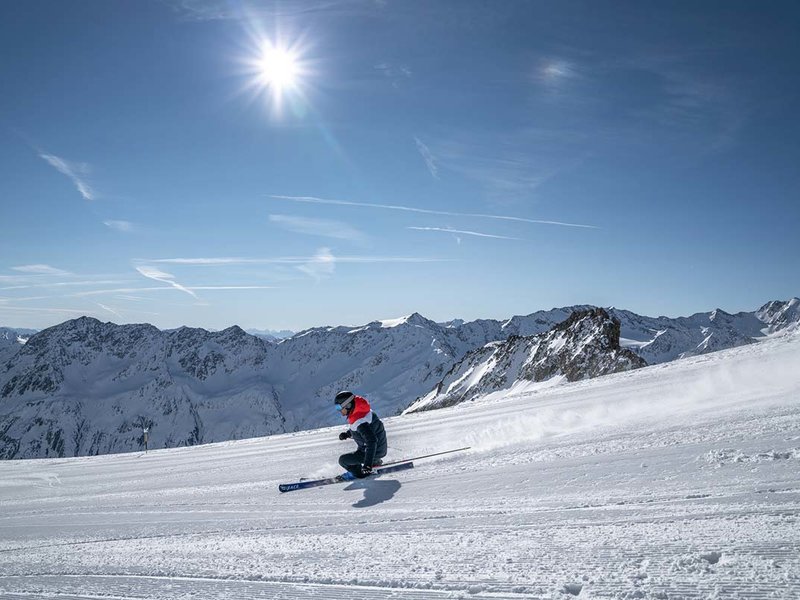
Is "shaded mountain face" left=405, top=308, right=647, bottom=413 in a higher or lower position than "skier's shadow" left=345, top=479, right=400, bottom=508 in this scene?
higher

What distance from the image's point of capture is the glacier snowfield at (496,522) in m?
3.23

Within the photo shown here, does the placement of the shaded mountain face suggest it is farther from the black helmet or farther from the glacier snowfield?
the black helmet

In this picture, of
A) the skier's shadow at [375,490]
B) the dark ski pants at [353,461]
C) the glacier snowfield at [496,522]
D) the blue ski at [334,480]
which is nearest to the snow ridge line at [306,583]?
the glacier snowfield at [496,522]

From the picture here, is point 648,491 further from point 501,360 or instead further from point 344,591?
point 501,360

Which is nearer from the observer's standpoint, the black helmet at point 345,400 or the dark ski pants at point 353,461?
the dark ski pants at point 353,461

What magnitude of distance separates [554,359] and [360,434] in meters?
52.1

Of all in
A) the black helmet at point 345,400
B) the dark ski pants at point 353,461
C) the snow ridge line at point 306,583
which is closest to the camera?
the snow ridge line at point 306,583

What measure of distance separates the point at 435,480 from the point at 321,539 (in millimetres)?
2180

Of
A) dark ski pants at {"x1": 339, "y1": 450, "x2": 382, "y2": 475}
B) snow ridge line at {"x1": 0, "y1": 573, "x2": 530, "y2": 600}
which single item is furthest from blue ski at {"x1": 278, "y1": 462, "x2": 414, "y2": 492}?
snow ridge line at {"x1": 0, "y1": 573, "x2": 530, "y2": 600}

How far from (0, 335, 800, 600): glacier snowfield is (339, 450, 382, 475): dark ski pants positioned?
461mm

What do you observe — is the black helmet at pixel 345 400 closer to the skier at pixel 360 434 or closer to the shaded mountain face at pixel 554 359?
the skier at pixel 360 434

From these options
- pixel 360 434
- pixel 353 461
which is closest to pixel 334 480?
pixel 353 461

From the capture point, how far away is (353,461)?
7766mm

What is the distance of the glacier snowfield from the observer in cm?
323
